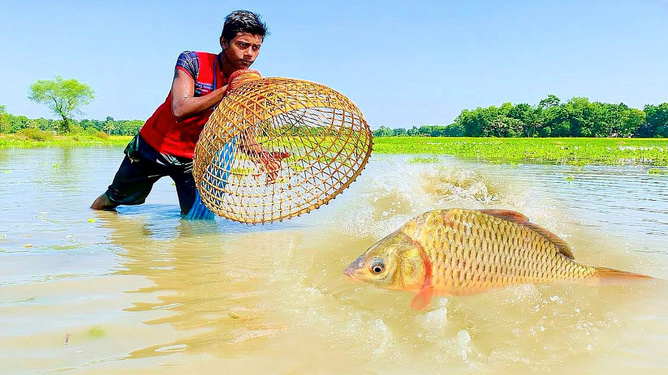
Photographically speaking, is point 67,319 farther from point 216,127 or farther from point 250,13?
point 250,13

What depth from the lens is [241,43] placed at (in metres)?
4.66

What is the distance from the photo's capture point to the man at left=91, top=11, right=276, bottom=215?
458cm

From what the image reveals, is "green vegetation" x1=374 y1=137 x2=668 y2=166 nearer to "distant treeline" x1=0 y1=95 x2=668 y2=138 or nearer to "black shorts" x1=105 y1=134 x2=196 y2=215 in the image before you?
"black shorts" x1=105 y1=134 x2=196 y2=215

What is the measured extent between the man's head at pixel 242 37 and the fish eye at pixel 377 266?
9.60ft

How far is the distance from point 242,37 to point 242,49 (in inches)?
4.5

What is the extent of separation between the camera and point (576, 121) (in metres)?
74.8

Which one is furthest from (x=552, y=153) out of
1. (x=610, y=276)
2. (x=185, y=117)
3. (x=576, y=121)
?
(x=576, y=121)

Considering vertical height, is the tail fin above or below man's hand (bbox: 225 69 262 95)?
below

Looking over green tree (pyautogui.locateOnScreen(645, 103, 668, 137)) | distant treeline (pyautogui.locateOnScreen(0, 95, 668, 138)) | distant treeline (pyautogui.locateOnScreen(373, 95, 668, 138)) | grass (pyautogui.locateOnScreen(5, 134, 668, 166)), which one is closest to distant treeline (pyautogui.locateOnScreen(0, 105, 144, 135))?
distant treeline (pyautogui.locateOnScreen(0, 95, 668, 138))

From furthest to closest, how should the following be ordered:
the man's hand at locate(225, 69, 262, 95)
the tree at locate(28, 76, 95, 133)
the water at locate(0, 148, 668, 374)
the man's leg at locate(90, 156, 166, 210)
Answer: the tree at locate(28, 76, 95, 133) < the man's leg at locate(90, 156, 166, 210) < the man's hand at locate(225, 69, 262, 95) < the water at locate(0, 148, 668, 374)

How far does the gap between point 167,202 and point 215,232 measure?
2.71 m

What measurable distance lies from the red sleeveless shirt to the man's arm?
110mm

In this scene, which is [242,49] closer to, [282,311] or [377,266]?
[282,311]

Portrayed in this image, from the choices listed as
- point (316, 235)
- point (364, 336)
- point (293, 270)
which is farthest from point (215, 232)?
point (364, 336)
